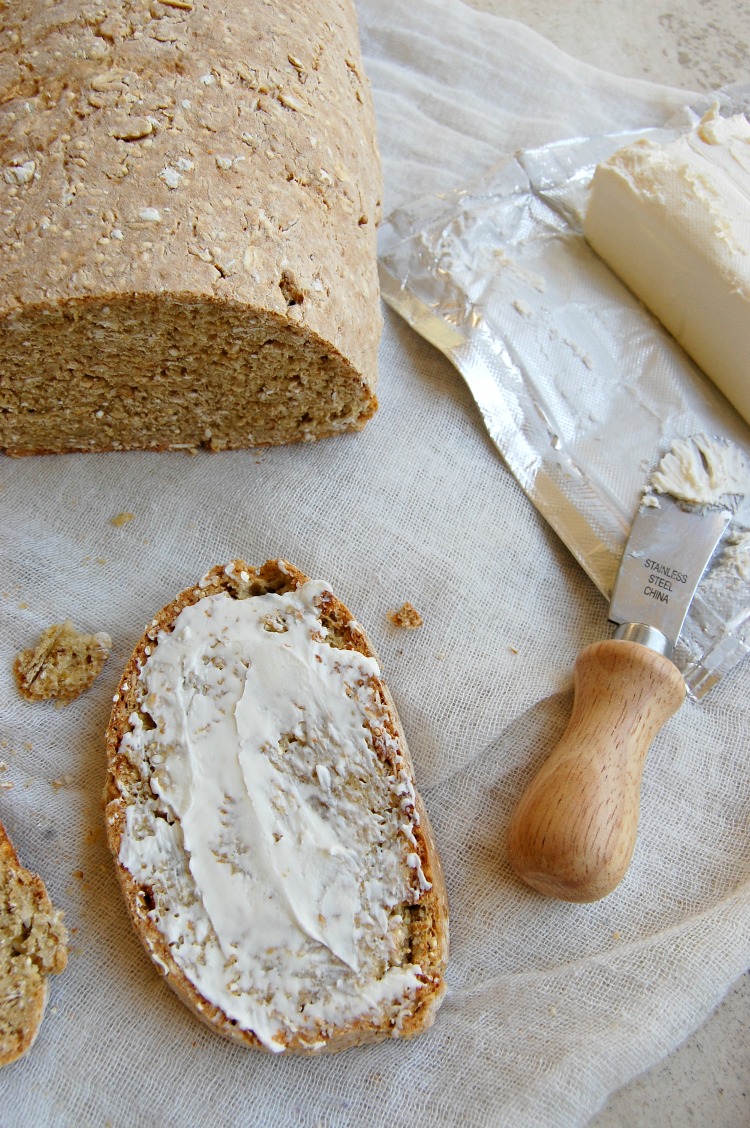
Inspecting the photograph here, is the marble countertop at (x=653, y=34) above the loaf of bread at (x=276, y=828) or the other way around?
above

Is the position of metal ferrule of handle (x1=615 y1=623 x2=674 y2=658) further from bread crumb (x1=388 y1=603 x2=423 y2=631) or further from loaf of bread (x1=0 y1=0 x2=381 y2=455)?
loaf of bread (x1=0 y1=0 x2=381 y2=455)

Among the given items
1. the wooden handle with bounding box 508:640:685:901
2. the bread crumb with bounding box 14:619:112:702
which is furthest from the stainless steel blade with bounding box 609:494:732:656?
the bread crumb with bounding box 14:619:112:702

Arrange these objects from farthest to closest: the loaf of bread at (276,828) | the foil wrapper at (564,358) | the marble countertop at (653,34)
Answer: the marble countertop at (653,34) → the foil wrapper at (564,358) → the loaf of bread at (276,828)

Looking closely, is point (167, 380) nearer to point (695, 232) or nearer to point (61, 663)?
point (61, 663)

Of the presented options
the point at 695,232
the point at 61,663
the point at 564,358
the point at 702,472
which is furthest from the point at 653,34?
the point at 61,663

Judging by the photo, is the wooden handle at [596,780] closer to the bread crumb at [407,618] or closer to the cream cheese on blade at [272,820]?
the cream cheese on blade at [272,820]

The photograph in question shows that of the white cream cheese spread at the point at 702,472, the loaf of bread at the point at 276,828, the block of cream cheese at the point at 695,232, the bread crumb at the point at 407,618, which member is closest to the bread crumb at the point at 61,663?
the loaf of bread at the point at 276,828

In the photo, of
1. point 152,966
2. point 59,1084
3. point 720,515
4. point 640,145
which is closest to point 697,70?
point 640,145
